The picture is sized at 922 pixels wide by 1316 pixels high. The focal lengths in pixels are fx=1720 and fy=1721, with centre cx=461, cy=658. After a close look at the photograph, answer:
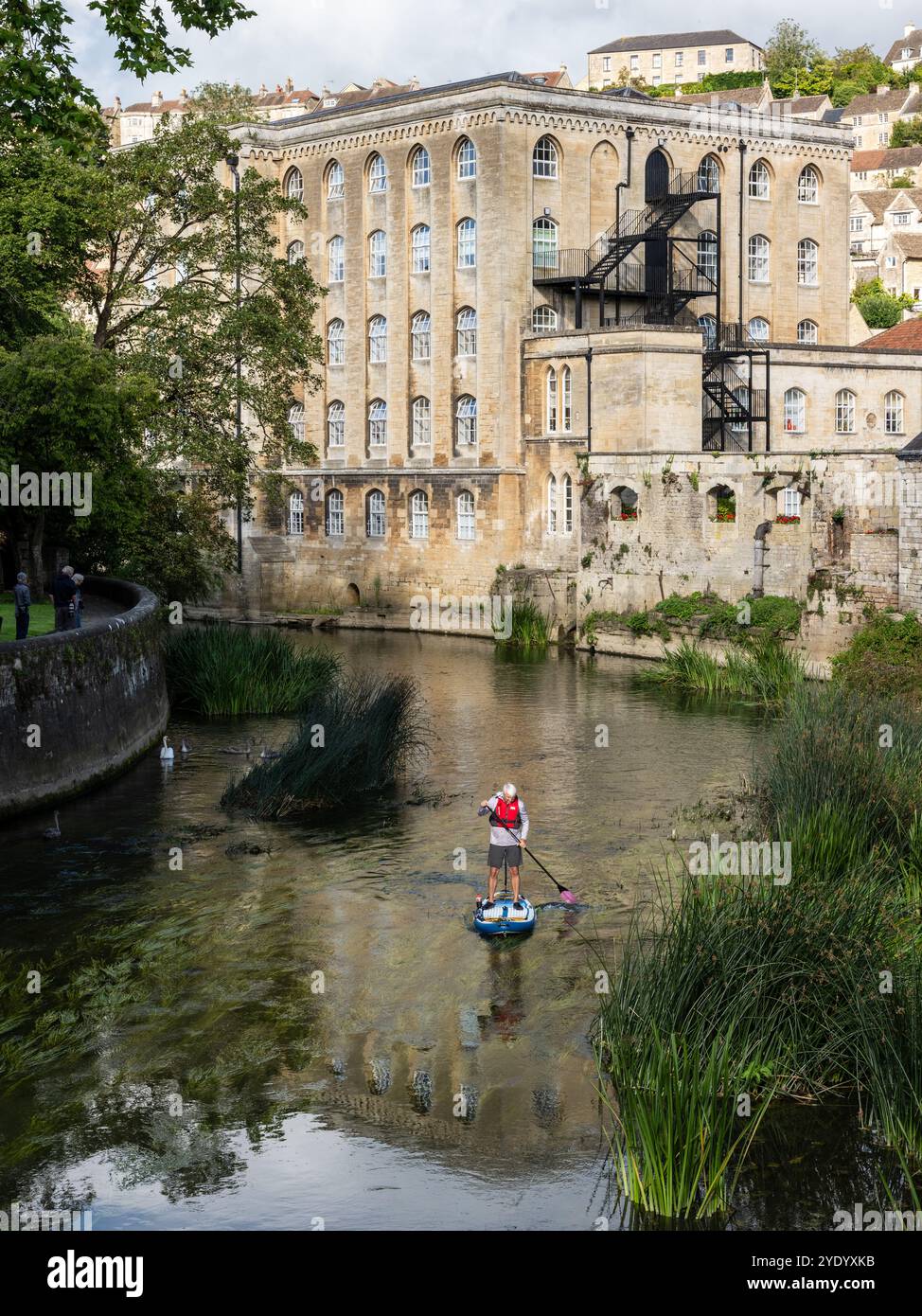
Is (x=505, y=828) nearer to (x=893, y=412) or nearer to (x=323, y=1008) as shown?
(x=323, y=1008)

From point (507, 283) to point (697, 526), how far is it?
13.3m

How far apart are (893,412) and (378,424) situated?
1607 centimetres

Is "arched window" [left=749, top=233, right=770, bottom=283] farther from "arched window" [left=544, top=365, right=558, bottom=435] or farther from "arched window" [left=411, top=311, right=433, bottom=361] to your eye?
"arched window" [left=411, top=311, right=433, bottom=361]

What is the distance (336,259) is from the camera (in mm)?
55125

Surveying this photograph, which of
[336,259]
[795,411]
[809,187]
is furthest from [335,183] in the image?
[795,411]

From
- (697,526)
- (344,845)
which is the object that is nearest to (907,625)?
(697,526)

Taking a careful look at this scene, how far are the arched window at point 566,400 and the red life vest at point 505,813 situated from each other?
31.5 m

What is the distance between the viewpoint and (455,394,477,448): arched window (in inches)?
2010

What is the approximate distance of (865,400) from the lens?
5284 centimetres

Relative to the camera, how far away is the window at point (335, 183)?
54.4 m

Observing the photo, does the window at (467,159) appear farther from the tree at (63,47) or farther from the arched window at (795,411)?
the tree at (63,47)

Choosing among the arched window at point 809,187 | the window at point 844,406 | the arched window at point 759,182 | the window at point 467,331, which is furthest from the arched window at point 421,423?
the arched window at point 809,187

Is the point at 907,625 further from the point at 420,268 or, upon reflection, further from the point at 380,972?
the point at 420,268
